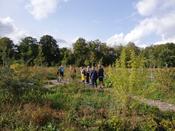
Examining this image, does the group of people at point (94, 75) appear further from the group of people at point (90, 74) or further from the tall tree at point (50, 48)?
the tall tree at point (50, 48)

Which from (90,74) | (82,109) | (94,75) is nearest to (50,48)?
(90,74)

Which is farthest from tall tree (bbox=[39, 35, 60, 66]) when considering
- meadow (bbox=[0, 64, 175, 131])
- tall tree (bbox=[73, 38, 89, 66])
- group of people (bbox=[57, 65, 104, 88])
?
meadow (bbox=[0, 64, 175, 131])

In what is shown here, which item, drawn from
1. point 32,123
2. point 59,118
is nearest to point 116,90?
point 59,118

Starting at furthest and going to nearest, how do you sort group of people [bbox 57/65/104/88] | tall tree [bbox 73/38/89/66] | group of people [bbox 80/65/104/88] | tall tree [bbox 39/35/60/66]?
tall tree [bbox 39/35/60/66], tall tree [bbox 73/38/89/66], group of people [bbox 57/65/104/88], group of people [bbox 80/65/104/88]

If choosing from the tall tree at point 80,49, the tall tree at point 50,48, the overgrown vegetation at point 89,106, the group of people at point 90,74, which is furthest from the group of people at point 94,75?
the tall tree at point 50,48

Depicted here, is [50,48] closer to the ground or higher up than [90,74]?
higher up

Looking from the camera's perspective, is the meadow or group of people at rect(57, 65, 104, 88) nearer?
the meadow

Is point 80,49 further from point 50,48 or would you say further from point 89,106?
point 89,106

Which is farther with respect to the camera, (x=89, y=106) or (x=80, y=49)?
(x=80, y=49)

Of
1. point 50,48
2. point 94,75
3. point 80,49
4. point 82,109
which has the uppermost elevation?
point 50,48

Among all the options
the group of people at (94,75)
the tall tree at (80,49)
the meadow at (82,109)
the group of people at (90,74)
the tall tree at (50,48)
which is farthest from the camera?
the tall tree at (50,48)

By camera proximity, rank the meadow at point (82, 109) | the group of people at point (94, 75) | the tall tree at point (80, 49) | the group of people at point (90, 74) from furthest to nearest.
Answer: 1. the tall tree at point (80, 49)
2. the group of people at point (90, 74)
3. the group of people at point (94, 75)
4. the meadow at point (82, 109)

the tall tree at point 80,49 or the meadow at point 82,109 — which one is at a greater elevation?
the tall tree at point 80,49

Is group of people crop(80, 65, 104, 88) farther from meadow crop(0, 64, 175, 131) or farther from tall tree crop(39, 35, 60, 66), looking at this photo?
tall tree crop(39, 35, 60, 66)
